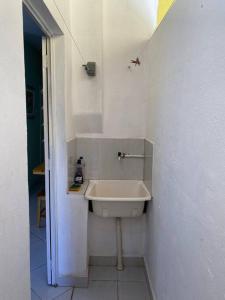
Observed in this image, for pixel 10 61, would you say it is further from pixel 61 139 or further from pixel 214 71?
pixel 61 139

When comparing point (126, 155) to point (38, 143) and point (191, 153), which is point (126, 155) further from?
point (38, 143)

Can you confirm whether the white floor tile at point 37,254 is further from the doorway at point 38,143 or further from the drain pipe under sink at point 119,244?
the drain pipe under sink at point 119,244

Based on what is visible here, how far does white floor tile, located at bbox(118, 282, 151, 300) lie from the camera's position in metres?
1.85

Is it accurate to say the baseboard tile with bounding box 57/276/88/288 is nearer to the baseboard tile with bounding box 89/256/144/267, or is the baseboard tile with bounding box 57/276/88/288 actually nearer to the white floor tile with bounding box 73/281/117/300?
the white floor tile with bounding box 73/281/117/300

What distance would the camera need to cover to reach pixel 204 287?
2.69 feet

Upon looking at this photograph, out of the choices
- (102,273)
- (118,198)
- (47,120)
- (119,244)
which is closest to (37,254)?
(102,273)

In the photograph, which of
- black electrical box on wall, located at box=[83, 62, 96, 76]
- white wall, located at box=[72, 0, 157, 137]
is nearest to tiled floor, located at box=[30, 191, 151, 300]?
white wall, located at box=[72, 0, 157, 137]

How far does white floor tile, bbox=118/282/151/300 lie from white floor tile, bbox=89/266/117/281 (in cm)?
12

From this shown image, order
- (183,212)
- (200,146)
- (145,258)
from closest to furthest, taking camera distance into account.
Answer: (200,146) → (183,212) → (145,258)

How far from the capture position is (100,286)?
197 cm

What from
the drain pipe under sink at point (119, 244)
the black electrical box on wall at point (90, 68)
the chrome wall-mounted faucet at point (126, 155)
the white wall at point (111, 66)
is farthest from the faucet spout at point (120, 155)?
the black electrical box on wall at point (90, 68)

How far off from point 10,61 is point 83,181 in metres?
1.45

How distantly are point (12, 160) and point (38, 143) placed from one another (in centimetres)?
371

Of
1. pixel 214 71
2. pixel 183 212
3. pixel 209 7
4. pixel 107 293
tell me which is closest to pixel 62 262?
pixel 107 293
